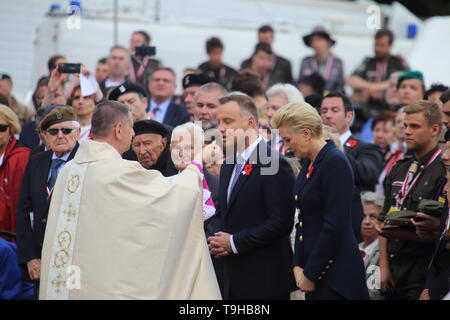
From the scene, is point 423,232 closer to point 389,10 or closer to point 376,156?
point 376,156

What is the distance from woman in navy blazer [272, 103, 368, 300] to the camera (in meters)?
7.00

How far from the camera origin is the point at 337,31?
59.9ft

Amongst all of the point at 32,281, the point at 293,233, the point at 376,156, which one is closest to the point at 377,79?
the point at 376,156

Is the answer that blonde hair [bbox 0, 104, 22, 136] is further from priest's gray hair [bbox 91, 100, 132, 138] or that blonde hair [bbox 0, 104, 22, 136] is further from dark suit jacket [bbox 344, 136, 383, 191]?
dark suit jacket [bbox 344, 136, 383, 191]

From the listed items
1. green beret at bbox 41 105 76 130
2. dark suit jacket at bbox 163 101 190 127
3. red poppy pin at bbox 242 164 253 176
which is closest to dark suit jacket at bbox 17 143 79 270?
green beret at bbox 41 105 76 130

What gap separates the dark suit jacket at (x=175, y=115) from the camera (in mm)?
10672

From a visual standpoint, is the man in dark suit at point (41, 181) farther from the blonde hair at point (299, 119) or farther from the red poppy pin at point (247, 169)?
the blonde hair at point (299, 119)

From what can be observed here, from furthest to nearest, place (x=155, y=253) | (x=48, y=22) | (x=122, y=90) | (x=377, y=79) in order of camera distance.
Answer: (x=48, y=22)
(x=377, y=79)
(x=122, y=90)
(x=155, y=253)

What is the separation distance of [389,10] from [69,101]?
36.1ft

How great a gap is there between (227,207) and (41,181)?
1.91 metres

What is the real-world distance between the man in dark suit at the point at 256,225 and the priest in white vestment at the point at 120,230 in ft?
1.47

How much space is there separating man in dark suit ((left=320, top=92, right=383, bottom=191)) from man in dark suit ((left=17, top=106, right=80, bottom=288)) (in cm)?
246

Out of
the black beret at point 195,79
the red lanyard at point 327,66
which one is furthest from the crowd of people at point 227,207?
the red lanyard at point 327,66

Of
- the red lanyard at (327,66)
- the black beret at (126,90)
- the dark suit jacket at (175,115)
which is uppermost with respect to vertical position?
the red lanyard at (327,66)
